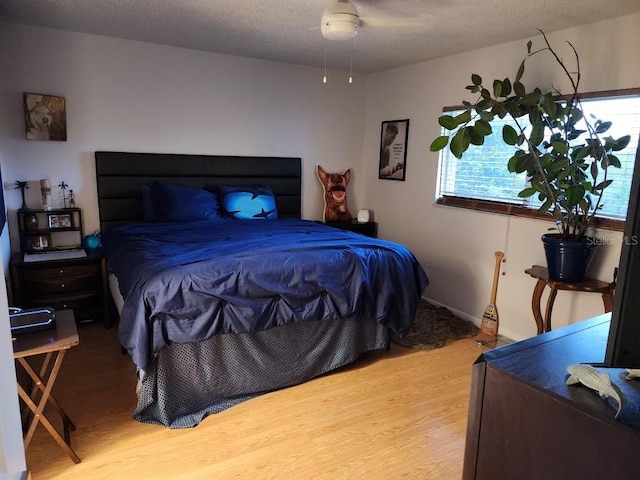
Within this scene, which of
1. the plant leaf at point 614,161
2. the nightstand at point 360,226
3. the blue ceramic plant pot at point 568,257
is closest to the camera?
the plant leaf at point 614,161

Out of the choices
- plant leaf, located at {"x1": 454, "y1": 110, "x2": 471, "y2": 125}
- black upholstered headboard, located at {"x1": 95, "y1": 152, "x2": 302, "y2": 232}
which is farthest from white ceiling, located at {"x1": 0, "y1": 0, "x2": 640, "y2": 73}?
black upholstered headboard, located at {"x1": 95, "y1": 152, "x2": 302, "y2": 232}

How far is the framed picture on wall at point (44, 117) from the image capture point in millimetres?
3354

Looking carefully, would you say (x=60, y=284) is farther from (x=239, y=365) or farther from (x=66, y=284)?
(x=239, y=365)

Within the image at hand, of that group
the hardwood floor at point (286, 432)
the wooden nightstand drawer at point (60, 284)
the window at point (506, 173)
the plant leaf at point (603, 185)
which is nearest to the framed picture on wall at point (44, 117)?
the wooden nightstand drawer at point (60, 284)

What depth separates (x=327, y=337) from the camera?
9.08 ft

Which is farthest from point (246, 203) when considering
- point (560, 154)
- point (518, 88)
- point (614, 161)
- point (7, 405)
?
point (614, 161)

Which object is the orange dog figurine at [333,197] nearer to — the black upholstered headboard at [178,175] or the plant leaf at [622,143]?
the black upholstered headboard at [178,175]

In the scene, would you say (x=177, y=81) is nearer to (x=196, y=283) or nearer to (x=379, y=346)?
(x=196, y=283)

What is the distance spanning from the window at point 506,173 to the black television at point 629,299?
7.43 ft

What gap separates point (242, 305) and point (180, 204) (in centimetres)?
164

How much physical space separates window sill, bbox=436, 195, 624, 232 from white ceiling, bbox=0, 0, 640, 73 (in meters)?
1.22

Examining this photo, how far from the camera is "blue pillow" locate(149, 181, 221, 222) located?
145 inches

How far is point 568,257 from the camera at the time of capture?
2.74 m

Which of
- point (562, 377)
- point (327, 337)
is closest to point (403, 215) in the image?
point (327, 337)
